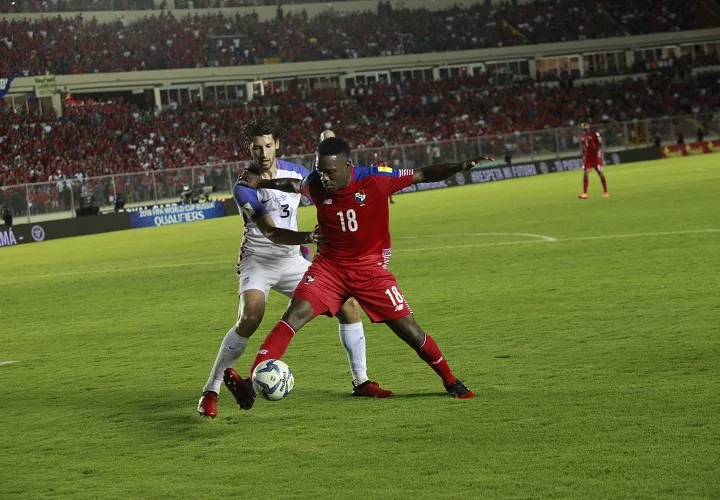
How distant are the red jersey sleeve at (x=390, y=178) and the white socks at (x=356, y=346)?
1236 mm

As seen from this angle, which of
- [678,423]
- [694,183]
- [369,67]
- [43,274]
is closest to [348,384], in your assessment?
[678,423]

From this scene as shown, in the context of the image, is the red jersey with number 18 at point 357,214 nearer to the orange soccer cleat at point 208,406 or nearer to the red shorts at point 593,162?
the orange soccer cleat at point 208,406

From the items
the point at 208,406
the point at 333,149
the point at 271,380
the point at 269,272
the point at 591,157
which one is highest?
the point at 333,149

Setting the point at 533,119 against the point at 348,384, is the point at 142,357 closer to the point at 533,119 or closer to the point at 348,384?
the point at 348,384

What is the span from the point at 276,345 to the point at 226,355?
0.75 m

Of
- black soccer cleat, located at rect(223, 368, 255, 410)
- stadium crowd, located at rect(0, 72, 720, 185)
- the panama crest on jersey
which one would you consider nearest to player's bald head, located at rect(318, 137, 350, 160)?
the panama crest on jersey

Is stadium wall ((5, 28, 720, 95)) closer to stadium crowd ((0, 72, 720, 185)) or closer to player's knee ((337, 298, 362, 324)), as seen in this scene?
stadium crowd ((0, 72, 720, 185))

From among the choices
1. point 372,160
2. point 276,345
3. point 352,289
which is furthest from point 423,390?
point 372,160

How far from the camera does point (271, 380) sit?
783 cm

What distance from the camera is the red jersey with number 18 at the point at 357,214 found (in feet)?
27.0

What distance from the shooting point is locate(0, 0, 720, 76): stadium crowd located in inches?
2603

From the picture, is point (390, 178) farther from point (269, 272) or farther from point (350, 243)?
point (269, 272)

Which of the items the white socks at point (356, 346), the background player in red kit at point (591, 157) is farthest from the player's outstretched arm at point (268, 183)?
the background player in red kit at point (591, 157)

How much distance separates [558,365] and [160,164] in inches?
1820
